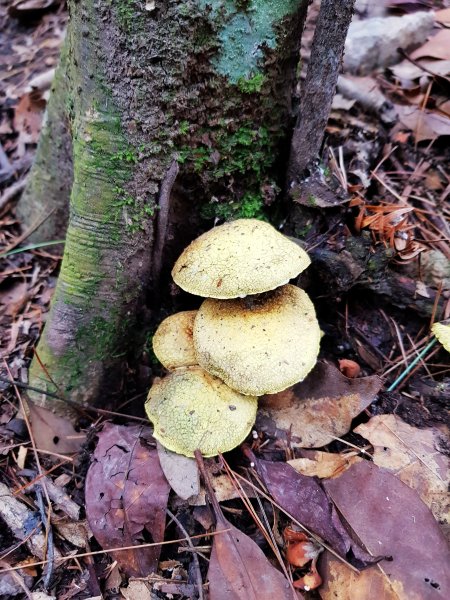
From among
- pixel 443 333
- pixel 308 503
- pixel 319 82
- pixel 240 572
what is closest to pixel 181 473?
pixel 240 572

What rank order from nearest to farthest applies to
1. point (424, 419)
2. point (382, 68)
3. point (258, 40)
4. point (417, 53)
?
point (258, 40) < point (424, 419) < point (417, 53) < point (382, 68)

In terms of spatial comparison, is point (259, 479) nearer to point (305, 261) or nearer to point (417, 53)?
point (305, 261)

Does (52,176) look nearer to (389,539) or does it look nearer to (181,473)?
(181,473)

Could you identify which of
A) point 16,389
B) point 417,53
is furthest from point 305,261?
point 417,53

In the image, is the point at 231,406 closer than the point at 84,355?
Yes

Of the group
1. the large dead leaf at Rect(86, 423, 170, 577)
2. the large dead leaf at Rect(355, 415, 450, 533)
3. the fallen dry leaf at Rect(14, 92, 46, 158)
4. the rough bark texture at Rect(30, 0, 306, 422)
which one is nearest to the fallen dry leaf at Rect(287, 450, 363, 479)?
the large dead leaf at Rect(355, 415, 450, 533)

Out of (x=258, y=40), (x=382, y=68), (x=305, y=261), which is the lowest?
(x=305, y=261)

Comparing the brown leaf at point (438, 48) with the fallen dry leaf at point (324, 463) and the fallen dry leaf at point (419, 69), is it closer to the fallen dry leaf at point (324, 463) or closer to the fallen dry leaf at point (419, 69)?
the fallen dry leaf at point (419, 69)
